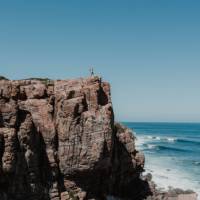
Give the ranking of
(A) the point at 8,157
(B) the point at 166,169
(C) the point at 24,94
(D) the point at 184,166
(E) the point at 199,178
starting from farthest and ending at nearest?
1. (D) the point at 184,166
2. (B) the point at 166,169
3. (E) the point at 199,178
4. (C) the point at 24,94
5. (A) the point at 8,157

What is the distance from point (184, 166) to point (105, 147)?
136ft

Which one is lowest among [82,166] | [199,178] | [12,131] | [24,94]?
[199,178]

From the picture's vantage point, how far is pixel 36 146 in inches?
1270

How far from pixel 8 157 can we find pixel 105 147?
825cm

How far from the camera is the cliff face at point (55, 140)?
30.4m

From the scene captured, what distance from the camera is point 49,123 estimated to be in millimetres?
33469

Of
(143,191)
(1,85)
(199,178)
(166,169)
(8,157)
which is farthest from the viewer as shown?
(166,169)

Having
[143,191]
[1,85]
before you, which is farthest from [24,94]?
[143,191]

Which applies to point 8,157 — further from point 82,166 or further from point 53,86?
point 53,86

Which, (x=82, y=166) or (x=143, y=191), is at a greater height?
(x=82, y=166)

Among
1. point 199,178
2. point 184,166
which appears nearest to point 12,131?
point 199,178

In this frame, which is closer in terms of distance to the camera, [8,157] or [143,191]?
[8,157]

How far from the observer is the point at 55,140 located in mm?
33469

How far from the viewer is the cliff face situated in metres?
30.4
